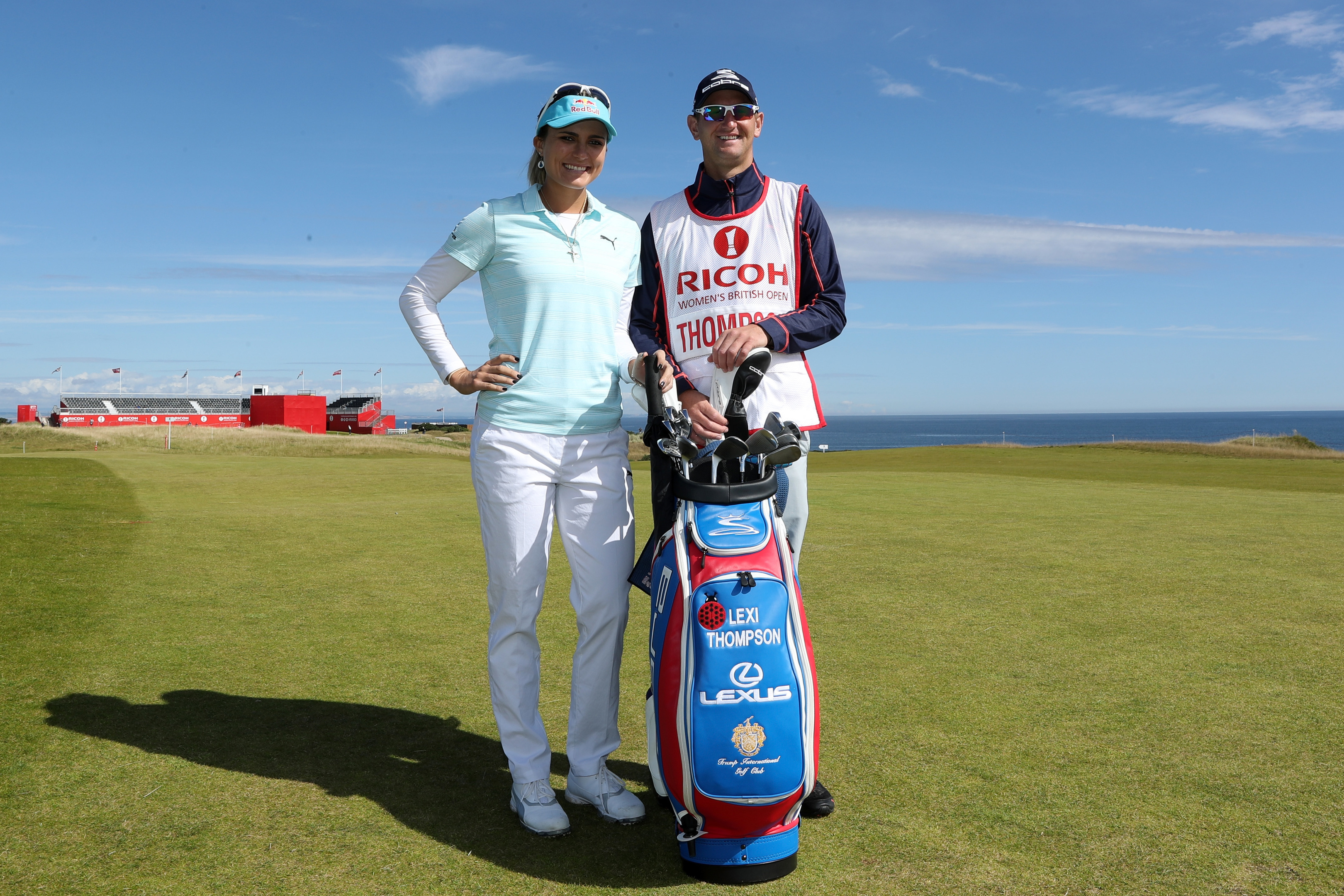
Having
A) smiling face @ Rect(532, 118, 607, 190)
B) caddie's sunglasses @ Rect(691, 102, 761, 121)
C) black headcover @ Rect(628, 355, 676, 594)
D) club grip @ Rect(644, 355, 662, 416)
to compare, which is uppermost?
caddie's sunglasses @ Rect(691, 102, 761, 121)

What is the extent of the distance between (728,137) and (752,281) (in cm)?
52

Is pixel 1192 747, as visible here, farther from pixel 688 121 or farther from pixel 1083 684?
pixel 688 121

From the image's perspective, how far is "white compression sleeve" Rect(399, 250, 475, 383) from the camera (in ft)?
11.0

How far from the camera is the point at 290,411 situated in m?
80.6

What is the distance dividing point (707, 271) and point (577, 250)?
1.58 ft

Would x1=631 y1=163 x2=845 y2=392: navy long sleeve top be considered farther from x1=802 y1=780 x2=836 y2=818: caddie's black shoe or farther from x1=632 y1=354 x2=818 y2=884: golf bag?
x1=802 y1=780 x2=836 y2=818: caddie's black shoe

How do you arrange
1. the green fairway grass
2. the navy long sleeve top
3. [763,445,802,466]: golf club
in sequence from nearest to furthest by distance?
the green fairway grass < [763,445,802,466]: golf club < the navy long sleeve top

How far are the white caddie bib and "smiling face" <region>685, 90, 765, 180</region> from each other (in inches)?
6.0

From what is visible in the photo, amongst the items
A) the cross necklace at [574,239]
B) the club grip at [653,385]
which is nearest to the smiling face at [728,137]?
the cross necklace at [574,239]

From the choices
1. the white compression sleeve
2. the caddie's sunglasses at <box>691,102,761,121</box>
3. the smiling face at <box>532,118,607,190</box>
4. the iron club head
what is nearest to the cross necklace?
the smiling face at <box>532,118,607,190</box>

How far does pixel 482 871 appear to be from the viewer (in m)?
2.68

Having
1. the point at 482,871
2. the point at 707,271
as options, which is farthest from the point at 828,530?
the point at 482,871

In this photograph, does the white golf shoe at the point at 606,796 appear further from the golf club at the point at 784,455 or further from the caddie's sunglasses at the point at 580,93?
the caddie's sunglasses at the point at 580,93

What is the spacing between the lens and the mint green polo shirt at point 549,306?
321cm
